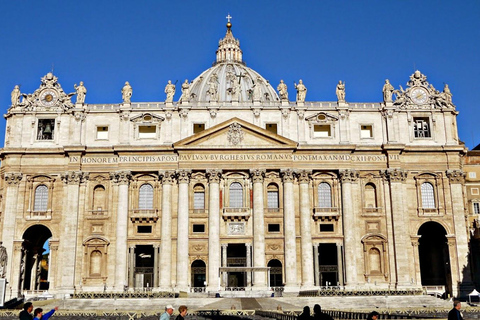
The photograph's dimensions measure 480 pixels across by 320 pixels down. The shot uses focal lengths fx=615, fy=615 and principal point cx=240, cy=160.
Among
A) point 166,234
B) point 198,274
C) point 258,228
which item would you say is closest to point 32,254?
point 166,234

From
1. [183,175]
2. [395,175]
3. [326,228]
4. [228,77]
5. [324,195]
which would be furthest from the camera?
[228,77]

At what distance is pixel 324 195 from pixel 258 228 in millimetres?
8165

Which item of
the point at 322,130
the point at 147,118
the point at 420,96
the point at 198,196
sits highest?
the point at 420,96

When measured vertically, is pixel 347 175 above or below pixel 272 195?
above

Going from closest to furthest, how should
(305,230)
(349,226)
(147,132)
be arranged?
(305,230) → (349,226) → (147,132)

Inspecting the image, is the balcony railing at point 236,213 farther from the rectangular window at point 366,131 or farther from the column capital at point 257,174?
the rectangular window at point 366,131

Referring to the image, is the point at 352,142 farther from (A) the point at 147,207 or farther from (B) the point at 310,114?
(A) the point at 147,207

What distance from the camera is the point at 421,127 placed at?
66.9m

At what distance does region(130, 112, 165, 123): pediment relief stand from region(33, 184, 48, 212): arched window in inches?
462

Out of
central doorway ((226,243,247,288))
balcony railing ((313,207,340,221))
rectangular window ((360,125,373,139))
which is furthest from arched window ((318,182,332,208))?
central doorway ((226,243,247,288))

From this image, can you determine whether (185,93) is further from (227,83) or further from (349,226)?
(227,83)

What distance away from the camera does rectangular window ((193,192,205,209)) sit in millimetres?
63531

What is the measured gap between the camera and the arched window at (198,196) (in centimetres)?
6356

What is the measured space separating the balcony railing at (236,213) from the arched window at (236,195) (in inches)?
31.5
